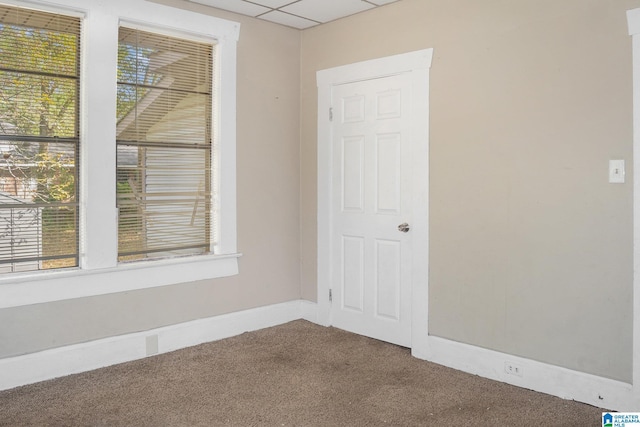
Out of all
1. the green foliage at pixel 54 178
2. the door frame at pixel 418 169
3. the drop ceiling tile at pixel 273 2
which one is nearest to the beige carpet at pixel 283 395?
the door frame at pixel 418 169

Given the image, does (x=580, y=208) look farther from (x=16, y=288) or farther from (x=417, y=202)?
(x=16, y=288)

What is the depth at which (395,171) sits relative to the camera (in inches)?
157

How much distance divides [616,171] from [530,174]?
0.47m

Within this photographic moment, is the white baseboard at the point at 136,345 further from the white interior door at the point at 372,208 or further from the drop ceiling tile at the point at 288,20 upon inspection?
the drop ceiling tile at the point at 288,20

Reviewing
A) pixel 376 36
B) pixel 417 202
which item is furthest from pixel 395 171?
pixel 376 36

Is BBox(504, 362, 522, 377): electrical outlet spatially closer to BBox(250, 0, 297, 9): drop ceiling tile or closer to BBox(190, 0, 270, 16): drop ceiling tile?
BBox(250, 0, 297, 9): drop ceiling tile

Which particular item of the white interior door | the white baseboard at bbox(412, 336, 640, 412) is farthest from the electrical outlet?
the white interior door

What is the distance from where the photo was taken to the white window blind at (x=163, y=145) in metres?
3.67

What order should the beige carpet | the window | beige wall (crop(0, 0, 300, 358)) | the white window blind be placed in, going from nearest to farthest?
1. the beige carpet
2. the window
3. the white window blind
4. beige wall (crop(0, 0, 300, 358))

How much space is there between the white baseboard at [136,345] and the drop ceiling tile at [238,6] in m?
2.36

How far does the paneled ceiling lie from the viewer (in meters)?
3.92

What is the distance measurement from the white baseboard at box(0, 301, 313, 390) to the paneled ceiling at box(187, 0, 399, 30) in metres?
2.36

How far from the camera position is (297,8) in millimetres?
4055

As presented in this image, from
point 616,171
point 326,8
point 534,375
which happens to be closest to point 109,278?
point 326,8
